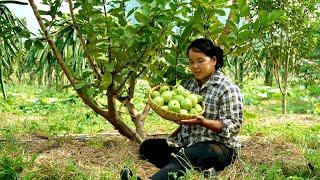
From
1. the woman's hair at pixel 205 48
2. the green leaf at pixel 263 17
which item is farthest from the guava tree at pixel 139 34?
the woman's hair at pixel 205 48

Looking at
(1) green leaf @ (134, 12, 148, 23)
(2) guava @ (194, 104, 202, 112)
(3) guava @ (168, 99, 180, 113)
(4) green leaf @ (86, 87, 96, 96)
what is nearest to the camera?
(3) guava @ (168, 99, 180, 113)

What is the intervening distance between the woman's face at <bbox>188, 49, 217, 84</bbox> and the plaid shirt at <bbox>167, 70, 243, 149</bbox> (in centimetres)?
11

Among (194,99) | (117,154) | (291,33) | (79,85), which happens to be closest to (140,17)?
(194,99)

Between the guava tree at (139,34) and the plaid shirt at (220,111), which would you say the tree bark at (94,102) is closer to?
the guava tree at (139,34)

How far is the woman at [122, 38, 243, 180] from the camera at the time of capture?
13.5 feet

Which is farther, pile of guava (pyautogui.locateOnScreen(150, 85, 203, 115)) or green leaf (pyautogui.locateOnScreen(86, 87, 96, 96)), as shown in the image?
green leaf (pyautogui.locateOnScreen(86, 87, 96, 96))

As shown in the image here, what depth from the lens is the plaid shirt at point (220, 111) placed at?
4.16 m

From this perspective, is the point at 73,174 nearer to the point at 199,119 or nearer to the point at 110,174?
the point at 110,174

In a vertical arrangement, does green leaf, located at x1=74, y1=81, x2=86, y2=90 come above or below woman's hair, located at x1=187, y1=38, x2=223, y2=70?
below

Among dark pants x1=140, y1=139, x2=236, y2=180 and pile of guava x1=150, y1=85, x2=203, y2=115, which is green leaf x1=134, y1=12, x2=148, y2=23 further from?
dark pants x1=140, y1=139, x2=236, y2=180

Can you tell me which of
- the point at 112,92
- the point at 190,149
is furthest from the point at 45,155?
the point at 190,149

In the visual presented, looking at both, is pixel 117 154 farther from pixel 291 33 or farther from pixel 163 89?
pixel 291 33

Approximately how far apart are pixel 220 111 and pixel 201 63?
41cm

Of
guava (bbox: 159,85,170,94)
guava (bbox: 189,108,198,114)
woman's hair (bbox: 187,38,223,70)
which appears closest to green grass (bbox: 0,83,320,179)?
guava (bbox: 189,108,198,114)
